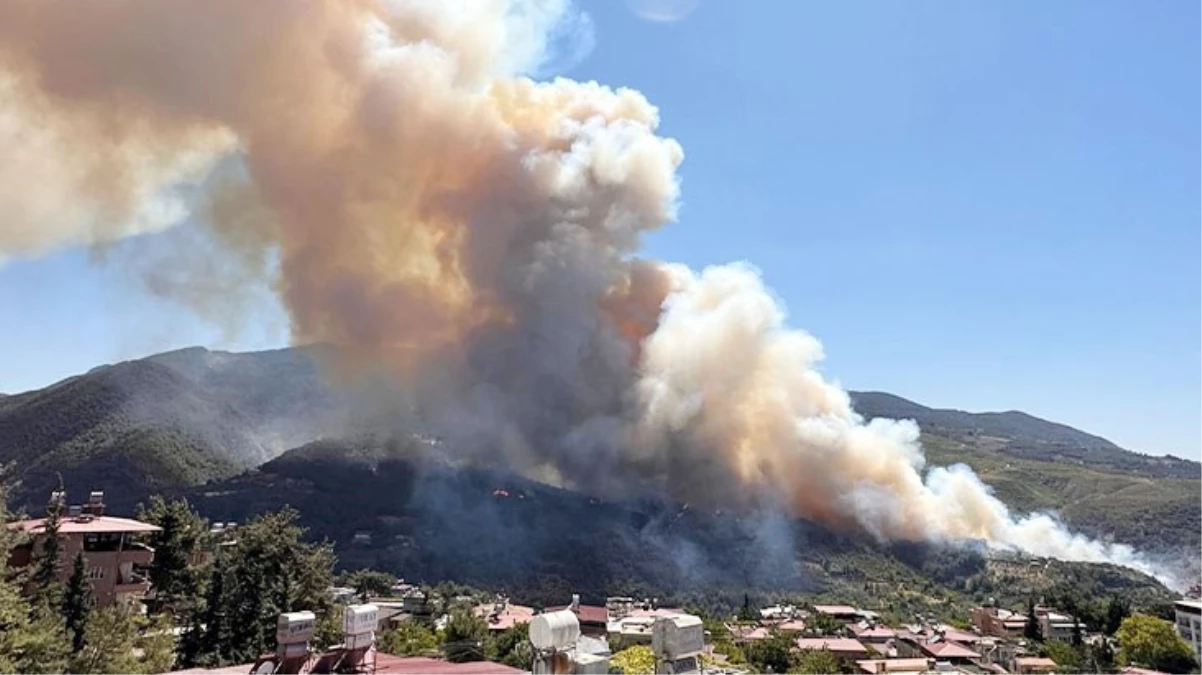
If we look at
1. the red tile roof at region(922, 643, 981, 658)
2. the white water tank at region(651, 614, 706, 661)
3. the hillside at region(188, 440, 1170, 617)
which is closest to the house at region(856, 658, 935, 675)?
the red tile roof at region(922, 643, 981, 658)

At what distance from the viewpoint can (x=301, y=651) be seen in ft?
38.2

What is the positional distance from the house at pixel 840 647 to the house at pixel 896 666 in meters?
1.34

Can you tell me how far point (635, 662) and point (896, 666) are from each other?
70.0 ft

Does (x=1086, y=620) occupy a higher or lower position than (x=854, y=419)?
lower

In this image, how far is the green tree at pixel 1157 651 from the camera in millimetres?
55844

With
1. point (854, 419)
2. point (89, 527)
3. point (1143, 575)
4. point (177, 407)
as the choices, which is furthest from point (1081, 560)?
point (177, 407)

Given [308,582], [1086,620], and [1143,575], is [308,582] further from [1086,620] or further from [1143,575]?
[1143,575]

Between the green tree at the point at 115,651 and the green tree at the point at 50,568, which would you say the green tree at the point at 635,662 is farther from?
A: the green tree at the point at 50,568

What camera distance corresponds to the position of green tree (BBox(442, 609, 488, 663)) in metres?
47.0

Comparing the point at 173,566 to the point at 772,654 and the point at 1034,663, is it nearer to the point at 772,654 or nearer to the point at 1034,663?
the point at 772,654

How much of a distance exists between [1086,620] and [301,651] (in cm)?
7842

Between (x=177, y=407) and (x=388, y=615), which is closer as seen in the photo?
(x=388, y=615)

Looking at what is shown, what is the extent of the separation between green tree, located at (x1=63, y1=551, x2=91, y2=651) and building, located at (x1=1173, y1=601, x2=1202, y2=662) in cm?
7245

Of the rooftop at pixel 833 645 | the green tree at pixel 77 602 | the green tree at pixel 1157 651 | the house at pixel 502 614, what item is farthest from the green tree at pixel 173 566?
the green tree at pixel 1157 651
